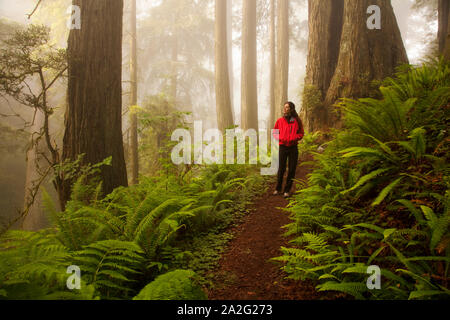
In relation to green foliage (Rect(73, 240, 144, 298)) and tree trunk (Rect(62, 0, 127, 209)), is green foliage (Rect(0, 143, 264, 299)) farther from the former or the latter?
tree trunk (Rect(62, 0, 127, 209))

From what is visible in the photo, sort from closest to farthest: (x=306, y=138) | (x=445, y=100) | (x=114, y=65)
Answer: (x=445, y=100)
(x=114, y=65)
(x=306, y=138)

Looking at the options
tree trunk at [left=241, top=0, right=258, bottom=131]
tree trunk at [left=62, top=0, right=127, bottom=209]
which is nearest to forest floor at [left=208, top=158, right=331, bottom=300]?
tree trunk at [left=62, top=0, right=127, bottom=209]

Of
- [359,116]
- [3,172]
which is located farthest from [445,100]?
[3,172]

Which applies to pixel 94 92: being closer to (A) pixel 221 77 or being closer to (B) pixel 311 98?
(B) pixel 311 98

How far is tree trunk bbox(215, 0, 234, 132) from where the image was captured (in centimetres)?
1059

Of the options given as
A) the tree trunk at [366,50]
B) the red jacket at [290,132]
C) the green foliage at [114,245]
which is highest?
the tree trunk at [366,50]

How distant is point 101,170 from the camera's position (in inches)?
185

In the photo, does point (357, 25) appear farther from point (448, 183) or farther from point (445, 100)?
point (448, 183)

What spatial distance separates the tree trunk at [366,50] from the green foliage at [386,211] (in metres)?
1.96

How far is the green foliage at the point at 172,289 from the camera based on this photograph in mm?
1970

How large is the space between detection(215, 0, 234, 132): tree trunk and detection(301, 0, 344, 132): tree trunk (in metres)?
3.76

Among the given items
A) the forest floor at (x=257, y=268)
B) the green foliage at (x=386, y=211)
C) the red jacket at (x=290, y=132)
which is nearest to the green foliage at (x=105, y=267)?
the forest floor at (x=257, y=268)
